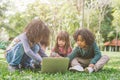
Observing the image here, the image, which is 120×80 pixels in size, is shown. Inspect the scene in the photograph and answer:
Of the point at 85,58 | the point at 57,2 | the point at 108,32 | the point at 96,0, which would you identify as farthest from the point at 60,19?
the point at 85,58

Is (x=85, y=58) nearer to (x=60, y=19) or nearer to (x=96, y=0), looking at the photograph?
(x=96, y=0)

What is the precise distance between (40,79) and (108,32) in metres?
43.2

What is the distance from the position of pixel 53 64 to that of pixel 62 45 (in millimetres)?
1554

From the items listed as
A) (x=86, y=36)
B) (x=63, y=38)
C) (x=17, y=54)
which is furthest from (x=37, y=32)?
(x=63, y=38)

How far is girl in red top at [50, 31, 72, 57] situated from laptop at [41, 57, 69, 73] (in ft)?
4.33

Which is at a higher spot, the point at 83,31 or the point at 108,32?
the point at 83,31

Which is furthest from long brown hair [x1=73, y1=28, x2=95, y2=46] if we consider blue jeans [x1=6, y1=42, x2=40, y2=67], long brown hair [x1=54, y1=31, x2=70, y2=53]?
blue jeans [x1=6, y1=42, x2=40, y2=67]

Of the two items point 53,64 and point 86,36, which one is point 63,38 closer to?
point 86,36

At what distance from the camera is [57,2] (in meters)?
35.8

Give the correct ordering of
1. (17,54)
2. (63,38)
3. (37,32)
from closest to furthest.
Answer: (37,32) → (17,54) → (63,38)

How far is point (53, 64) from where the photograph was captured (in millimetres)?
4617

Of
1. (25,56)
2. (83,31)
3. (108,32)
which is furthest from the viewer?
(108,32)

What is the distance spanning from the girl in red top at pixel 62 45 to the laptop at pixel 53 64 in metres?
1.32

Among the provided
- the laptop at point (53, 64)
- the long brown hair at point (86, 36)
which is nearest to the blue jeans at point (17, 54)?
the laptop at point (53, 64)
